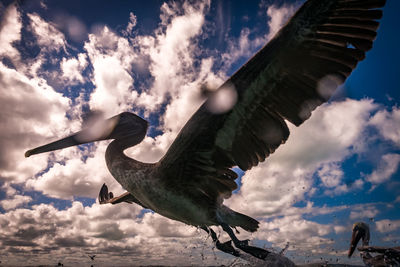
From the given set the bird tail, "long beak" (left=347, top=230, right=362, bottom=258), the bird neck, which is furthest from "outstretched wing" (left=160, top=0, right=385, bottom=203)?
"long beak" (left=347, top=230, right=362, bottom=258)

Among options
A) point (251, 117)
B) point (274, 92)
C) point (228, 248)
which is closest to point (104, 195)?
point (228, 248)

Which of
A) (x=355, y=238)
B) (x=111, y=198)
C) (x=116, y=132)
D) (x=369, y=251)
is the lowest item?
(x=369, y=251)

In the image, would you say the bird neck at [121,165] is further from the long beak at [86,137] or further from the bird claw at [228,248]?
the bird claw at [228,248]

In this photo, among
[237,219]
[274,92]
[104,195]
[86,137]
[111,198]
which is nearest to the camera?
[274,92]

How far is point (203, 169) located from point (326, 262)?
5.24m

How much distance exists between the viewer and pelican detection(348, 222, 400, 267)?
21.5 ft

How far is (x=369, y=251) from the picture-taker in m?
7.25

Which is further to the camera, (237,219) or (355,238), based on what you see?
(355,238)

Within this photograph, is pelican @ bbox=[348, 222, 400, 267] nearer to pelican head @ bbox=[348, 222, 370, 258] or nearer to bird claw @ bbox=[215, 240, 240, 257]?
pelican head @ bbox=[348, 222, 370, 258]

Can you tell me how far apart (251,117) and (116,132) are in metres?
3.12

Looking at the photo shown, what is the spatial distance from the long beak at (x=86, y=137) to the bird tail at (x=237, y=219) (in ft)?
9.40

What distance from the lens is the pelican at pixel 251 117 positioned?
313cm

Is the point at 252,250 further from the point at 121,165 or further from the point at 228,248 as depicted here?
the point at 121,165

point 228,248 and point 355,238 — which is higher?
point 355,238
